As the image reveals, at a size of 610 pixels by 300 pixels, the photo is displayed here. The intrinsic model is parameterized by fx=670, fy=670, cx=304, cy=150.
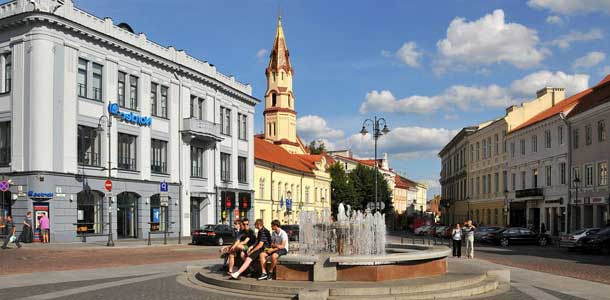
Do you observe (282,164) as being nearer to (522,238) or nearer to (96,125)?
(522,238)

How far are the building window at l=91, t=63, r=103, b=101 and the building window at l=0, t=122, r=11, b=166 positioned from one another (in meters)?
5.21

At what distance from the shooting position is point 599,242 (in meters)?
33.5

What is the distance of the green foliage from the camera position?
9950cm

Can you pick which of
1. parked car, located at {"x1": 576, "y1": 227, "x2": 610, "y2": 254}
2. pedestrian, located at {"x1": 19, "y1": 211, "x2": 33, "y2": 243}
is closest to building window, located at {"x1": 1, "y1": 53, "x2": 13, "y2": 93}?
pedestrian, located at {"x1": 19, "y1": 211, "x2": 33, "y2": 243}

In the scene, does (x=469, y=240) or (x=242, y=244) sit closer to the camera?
(x=242, y=244)

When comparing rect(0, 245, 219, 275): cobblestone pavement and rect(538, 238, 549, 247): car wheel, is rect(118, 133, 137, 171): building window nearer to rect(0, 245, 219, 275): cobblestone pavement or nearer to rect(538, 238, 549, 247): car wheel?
rect(0, 245, 219, 275): cobblestone pavement

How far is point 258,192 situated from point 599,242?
38610 mm

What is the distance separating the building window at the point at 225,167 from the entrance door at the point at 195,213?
13.5 ft

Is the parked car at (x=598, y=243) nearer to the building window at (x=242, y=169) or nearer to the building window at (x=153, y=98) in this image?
the building window at (x=153, y=98)

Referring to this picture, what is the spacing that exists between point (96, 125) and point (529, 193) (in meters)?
36.5

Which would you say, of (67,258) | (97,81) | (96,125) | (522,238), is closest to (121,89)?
(97,81)

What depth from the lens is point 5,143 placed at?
3734cm

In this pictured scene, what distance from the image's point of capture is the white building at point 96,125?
36.2 metres

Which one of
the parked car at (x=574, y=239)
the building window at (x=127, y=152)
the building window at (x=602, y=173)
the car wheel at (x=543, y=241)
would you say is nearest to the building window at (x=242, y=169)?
the building window at (x=127, y=152)
